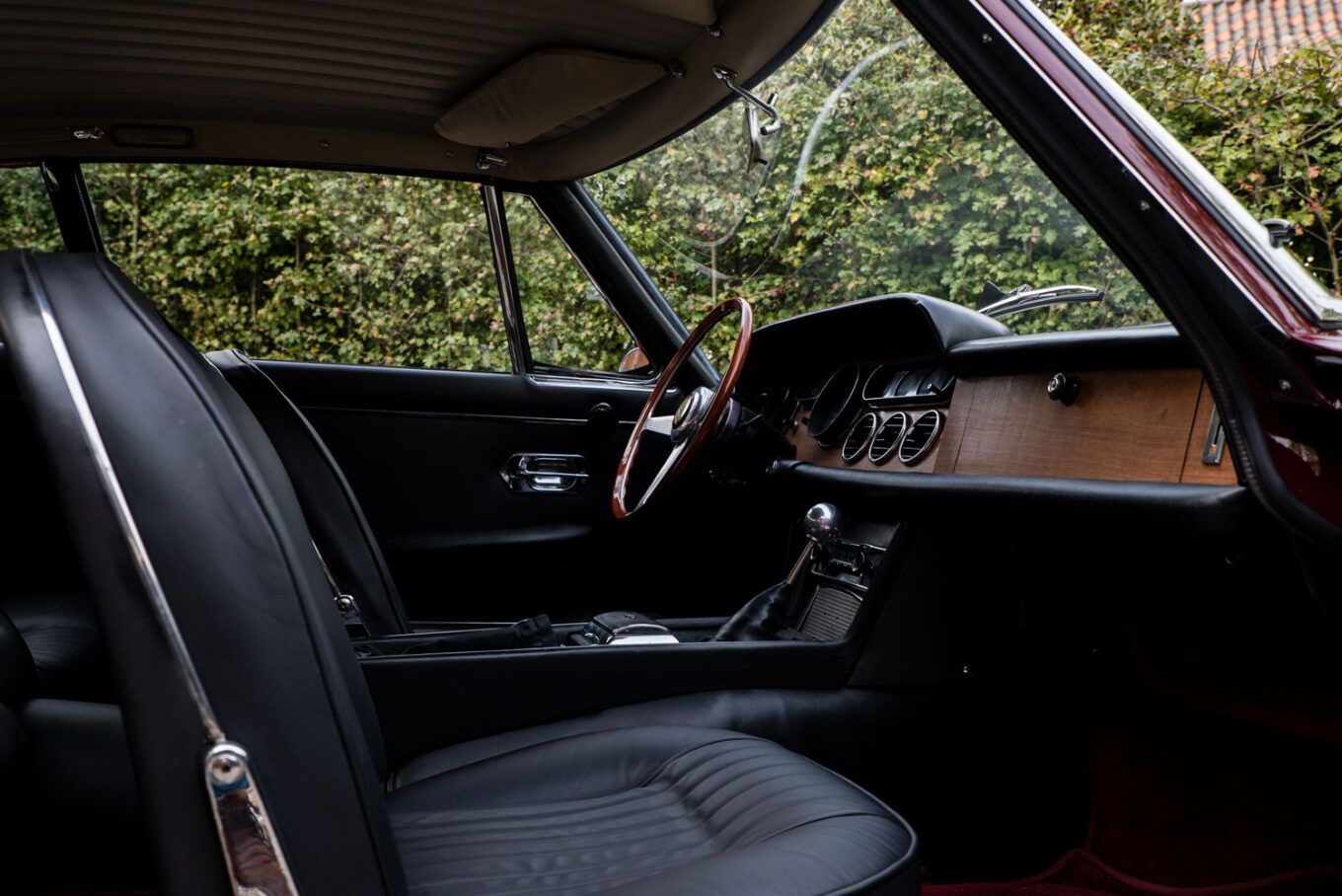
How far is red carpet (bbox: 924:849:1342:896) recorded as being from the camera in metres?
1.63

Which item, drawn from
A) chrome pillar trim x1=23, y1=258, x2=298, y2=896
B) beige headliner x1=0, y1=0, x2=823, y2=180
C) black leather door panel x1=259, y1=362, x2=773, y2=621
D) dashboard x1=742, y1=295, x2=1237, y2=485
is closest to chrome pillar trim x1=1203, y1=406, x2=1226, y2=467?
dashboard x1=742, y1=295, x2=1237, y2=485

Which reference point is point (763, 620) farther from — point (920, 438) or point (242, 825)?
point (242, 825)

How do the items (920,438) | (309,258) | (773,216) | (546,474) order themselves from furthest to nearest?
(546,474), (309,258), (773,216), (920,438)

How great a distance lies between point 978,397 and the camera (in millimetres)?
1858

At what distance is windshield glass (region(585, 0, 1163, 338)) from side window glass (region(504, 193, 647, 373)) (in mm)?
328

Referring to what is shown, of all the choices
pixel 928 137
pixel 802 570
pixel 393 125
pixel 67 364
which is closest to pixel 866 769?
pixel 802 570

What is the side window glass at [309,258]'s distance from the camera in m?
2.51

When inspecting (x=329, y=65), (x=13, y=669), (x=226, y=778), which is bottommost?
(x=13, y=669)

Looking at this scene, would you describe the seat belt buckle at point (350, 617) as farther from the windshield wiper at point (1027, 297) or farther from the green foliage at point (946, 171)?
the windshield wiper at point (1027, 297)

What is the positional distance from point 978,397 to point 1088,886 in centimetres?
85

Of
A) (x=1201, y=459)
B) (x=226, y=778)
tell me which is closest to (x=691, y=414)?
(x=1201, y=459)

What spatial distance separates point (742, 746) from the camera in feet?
4.46

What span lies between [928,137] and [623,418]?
1.40 metres

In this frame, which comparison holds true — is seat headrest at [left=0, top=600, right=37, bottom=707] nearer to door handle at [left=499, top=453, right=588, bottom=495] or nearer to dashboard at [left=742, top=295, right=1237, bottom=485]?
dashboard at [left=742, top=295, right=1237, bottom=485]
